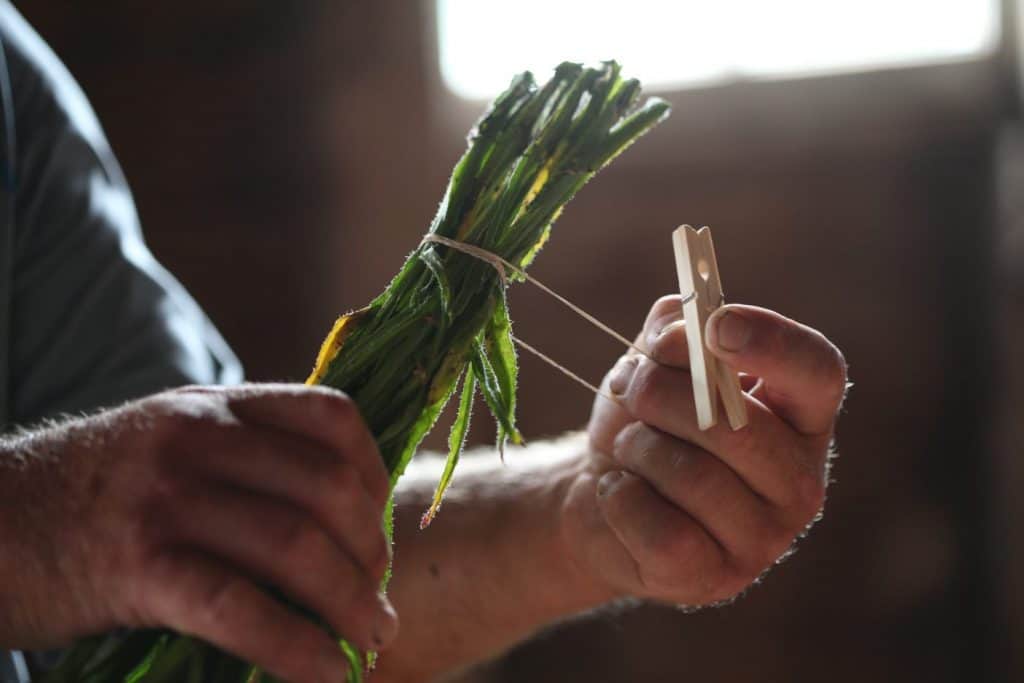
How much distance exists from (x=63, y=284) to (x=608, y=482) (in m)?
0.65

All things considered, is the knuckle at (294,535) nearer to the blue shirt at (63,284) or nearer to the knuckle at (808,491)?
the knuckle at (808,491)

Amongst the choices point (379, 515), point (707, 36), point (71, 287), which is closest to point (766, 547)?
point (379, 515)

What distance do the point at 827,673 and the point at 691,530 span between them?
6.26ft

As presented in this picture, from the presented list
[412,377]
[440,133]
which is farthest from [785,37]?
[412,377]

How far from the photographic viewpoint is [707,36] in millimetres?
2510

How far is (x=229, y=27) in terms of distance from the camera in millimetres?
2934

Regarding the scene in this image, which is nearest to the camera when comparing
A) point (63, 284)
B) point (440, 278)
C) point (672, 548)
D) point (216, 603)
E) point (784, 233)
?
point (216, 603)

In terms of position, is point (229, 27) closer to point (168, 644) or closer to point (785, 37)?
point (785, 37)

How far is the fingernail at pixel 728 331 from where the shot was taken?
1.88ft

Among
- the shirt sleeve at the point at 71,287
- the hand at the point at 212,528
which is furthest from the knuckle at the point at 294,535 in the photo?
the shirt sleeve at the point at 71,287

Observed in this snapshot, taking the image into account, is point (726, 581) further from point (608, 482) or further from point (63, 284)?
point (63, 284)

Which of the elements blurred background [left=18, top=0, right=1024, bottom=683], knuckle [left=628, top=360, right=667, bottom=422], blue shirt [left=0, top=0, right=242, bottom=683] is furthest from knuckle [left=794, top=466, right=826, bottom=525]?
blurred background [left=18, top=0, right=1024, bottom=683]

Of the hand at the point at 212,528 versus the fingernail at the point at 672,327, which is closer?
the hand at the point at 212,528

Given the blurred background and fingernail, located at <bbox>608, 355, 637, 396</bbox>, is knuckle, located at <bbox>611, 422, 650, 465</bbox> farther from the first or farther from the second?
the blurred background
